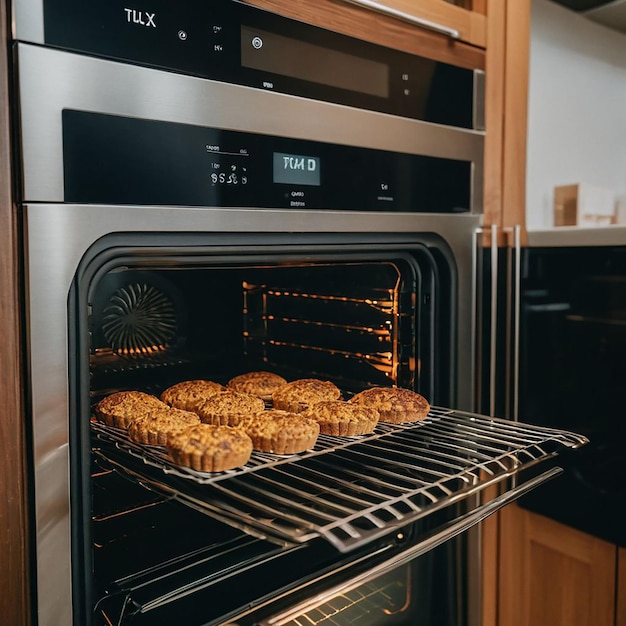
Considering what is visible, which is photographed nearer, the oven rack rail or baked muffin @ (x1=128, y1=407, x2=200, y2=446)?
the oven rack rail

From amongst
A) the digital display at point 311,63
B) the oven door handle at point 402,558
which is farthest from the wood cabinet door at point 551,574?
the digital display at point 311,63

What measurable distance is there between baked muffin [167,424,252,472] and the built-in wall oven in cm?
2

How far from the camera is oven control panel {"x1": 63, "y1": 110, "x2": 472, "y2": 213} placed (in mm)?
784

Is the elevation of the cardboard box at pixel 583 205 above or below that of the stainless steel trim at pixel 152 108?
below

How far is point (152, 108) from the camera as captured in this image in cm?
83

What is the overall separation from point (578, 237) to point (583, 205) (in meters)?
0.66

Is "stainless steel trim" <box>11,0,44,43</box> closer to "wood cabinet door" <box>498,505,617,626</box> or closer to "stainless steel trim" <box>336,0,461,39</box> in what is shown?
"stainless steel trim" <box>336,0,461,39</box>

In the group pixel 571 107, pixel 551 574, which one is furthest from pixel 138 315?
pixel 571 107

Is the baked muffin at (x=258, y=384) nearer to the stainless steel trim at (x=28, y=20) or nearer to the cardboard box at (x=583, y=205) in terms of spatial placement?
the stainless steel trim at (x=28, y=20)

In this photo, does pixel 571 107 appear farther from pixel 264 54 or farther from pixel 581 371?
pixel 264 54

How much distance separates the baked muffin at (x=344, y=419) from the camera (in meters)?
1.03

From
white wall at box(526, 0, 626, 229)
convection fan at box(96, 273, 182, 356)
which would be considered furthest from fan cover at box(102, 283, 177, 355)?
white wall at box(526, 0, 626, 229)

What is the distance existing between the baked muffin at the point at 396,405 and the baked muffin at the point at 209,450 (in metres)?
0.29

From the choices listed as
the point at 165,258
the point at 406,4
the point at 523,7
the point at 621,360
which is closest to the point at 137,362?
the point at 165,258
